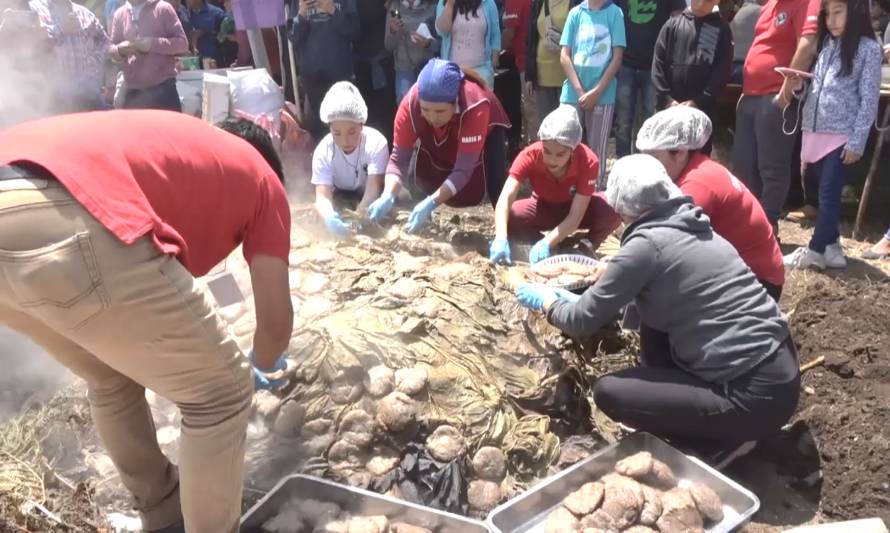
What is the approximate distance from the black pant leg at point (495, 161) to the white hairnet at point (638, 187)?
240 cm

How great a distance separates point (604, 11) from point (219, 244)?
4.64 meters

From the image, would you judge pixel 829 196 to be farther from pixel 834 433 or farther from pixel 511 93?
pixel 511 93

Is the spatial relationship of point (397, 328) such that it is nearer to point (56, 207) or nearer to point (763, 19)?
point (56, 207)

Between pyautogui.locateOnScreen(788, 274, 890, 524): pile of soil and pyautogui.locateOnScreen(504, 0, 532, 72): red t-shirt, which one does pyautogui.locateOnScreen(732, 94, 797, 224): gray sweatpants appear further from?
pyautogui.locateOnScreen(504, 0, 532, 72): red t-shirt

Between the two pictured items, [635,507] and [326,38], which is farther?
[326,38]

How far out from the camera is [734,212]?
359cm

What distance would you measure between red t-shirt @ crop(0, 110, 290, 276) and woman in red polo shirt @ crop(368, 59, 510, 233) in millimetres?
2510

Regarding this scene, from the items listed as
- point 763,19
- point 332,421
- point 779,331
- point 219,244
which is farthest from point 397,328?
point 763,19

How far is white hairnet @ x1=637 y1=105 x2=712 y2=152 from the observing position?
12.0ft

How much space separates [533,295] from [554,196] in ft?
5.18

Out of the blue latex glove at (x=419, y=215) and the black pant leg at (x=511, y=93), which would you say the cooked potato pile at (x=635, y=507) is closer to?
the blue latex glove at (x=419, y=215)

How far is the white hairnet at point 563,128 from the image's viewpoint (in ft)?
14.0

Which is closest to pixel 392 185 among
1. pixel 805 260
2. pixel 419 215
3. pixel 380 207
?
pixel 380 207

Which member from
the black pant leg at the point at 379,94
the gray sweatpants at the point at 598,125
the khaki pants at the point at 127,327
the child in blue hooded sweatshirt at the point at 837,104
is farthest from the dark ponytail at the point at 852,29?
the khaki pants at the point at 127,327
